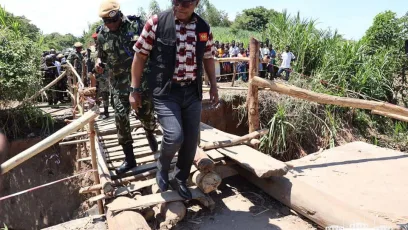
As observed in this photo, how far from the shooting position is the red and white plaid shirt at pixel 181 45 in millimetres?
2701

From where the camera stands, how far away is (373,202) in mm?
3531

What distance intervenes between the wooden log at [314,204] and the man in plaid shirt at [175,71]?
39.8 inches

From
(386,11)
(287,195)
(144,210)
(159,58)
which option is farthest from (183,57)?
(386,11)

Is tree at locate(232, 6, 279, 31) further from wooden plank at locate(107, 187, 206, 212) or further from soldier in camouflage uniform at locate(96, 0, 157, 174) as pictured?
wooden plank at locate(107, 187, 206, 212)

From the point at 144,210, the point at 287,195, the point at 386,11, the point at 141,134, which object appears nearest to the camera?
the point at 144,210

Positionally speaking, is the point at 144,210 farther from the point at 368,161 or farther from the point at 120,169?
the point at 368,161

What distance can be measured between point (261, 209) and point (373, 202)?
121cm

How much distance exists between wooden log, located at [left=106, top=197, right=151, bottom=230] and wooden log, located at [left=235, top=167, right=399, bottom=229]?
142cm

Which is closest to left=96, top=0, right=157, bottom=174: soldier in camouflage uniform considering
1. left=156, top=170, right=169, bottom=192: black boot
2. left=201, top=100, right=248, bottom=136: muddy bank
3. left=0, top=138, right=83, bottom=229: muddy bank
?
left=156, top=170, right=169, bottom=192: black boot

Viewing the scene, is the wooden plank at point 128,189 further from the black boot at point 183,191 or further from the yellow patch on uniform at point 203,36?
the yellow patch on uniform at point 203,36

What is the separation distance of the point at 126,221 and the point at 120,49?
166 centimetres

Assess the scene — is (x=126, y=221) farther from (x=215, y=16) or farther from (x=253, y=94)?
(x=215, y=16)

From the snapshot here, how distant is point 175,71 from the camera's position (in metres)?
2.76

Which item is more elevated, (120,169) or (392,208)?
(120,169)
